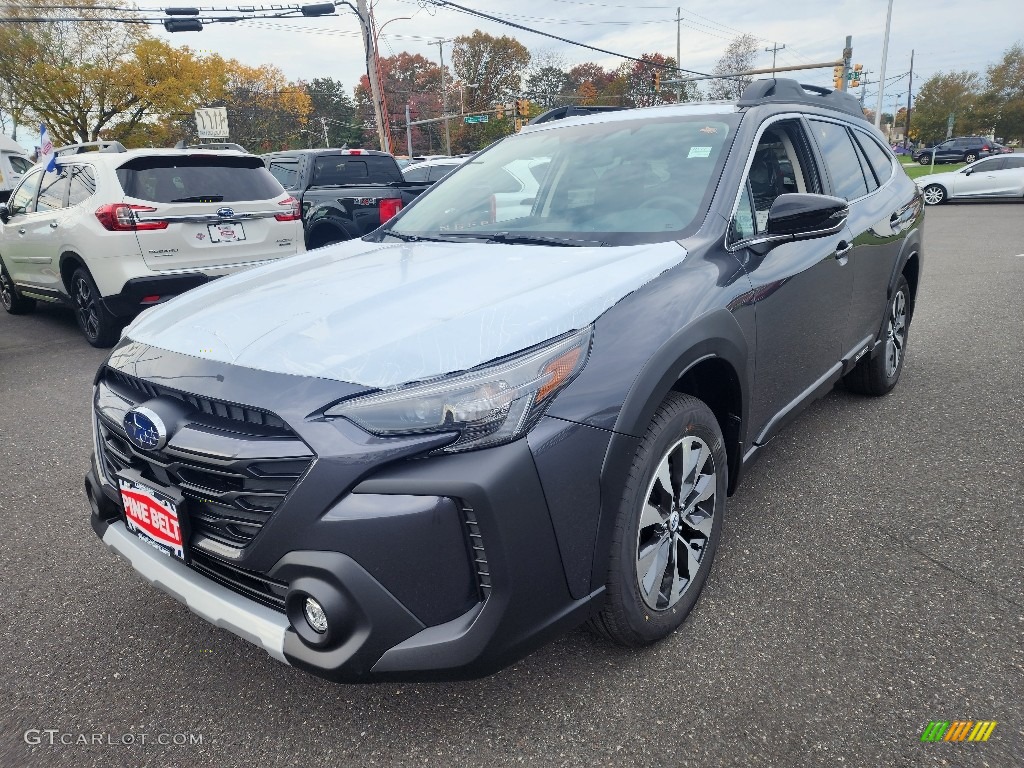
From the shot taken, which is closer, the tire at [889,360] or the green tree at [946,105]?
the tire at [889,360]

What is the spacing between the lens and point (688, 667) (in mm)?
2139

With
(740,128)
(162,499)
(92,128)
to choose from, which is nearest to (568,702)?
(162,499)

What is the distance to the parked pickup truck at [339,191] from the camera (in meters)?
9.01

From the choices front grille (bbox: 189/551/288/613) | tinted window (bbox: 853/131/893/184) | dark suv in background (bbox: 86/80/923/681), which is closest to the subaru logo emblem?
dark suv in background (bbox: 86/80/923/681)

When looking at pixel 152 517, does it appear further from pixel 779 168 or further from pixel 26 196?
pixel 26 196

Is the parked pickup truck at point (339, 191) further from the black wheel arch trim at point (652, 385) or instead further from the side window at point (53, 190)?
the black wheel arch trim at point (652, 385)

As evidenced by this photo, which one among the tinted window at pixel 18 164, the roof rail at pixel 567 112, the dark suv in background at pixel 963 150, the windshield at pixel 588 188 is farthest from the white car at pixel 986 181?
the tinted window at pixel 18 164

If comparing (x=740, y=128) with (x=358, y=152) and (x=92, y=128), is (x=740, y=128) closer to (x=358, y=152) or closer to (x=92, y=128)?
(x=358, y=152)

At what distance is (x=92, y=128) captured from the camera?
3634 cm

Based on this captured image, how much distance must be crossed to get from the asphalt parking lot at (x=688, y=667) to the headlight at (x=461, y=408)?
90cm

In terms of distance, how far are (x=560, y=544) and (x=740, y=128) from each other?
6.23 ft

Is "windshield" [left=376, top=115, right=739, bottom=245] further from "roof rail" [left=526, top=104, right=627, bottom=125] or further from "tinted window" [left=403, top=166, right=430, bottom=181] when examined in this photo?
"tinted window" [left=403, top=166, right=430, bottom=181]

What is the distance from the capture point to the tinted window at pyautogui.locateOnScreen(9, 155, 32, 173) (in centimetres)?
1986

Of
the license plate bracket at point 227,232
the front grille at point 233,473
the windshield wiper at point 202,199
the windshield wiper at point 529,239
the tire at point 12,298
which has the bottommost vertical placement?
the tire at point 12,298
